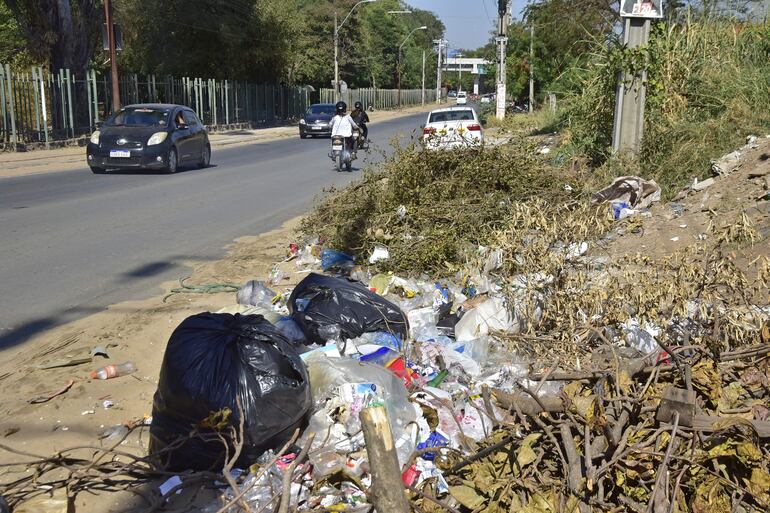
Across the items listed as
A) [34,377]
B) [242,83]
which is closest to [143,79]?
[242,83]

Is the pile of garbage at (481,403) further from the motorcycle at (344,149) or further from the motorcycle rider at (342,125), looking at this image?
the motorcycle at (344,149)

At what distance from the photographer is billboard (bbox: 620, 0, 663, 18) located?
11461mm

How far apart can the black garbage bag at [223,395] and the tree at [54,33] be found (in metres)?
25.9

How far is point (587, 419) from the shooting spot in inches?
122

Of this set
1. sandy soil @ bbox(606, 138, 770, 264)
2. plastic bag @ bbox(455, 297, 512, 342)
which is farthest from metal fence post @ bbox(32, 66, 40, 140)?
plastic bag @ bbox(455, 297, 512, 342)

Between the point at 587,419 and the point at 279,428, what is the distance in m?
1.45

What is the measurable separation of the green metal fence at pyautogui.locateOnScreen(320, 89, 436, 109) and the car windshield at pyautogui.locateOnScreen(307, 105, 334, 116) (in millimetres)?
19184

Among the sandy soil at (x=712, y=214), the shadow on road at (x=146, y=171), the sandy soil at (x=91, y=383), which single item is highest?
the sandy soil at (x=712, y=214)

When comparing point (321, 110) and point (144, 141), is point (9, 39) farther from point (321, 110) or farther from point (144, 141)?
point (144, 141)

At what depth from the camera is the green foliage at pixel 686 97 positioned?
1049 centimetres

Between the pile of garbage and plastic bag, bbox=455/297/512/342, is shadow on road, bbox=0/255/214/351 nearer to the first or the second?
the pile of garbage

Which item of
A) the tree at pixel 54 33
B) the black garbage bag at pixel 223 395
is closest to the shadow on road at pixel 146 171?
the tree at pixel 54 33

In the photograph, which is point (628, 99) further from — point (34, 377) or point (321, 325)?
point (34, 377)

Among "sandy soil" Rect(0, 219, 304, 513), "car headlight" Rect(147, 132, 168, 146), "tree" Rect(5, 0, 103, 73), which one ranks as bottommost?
"sandy soil" Rect(0, 219, 304, 513)
